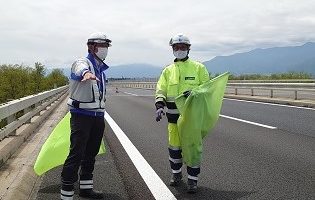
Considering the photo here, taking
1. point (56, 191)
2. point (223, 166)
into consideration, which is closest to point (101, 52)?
point (56, 191)

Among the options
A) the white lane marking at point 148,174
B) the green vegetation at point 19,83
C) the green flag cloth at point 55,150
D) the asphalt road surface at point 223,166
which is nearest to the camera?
the white lane marking at point 148,174

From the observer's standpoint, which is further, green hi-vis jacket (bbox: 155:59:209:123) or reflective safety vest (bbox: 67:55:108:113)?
green hi-vis jacket (bbox: 155:59:209:123)

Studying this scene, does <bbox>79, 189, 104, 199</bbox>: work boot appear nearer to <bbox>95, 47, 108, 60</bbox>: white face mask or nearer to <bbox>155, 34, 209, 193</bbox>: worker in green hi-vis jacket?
<bbox>155, 34, 209, 193</bbox>: worker in green hi-vis jacket

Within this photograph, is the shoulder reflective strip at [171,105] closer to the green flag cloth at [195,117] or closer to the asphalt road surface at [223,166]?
the green flag cloth at [195,117]

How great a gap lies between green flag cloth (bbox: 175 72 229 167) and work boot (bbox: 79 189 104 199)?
3.83ft

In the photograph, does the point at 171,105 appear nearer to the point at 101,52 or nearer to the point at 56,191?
the point at 101,52

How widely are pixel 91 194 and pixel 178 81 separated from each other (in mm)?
1801

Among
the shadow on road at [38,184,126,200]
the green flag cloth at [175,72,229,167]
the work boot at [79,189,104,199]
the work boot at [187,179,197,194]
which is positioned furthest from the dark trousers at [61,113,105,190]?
the work boot at [187,179,197,194]

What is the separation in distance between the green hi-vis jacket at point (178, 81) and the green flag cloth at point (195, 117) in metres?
0.17

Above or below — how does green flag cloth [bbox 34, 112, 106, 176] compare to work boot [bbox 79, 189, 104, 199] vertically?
above

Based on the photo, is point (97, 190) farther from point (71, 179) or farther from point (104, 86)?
point (104, 86)

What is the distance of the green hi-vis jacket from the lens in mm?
5496

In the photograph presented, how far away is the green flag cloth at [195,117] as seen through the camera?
523cm

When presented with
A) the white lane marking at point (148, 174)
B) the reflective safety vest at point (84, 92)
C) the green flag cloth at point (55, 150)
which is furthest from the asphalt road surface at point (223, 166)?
the reflective safety vest at point (84, 92)
